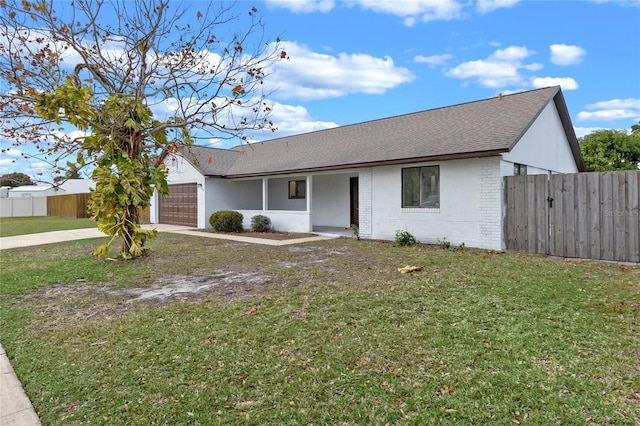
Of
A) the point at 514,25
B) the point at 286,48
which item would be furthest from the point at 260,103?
the point at 514,25

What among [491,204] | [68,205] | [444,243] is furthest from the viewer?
[68,205]

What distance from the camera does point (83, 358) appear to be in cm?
371

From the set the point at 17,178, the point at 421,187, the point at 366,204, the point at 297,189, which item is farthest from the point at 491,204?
the point at 17,178

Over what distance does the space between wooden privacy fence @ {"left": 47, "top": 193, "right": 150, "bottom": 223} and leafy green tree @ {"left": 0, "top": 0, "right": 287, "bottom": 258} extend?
2153 centimetres

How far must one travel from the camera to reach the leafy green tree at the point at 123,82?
7434mm

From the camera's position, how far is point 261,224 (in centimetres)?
1642

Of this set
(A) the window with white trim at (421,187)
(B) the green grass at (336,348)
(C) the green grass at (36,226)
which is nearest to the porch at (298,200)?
(A) the window with white trim at (421,187)

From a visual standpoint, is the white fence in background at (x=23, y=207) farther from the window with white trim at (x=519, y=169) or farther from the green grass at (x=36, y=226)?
the window with white trim at (x=519, y=169)

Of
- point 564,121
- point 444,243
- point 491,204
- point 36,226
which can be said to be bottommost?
point 444,243

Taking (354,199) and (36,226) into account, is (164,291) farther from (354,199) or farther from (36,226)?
(36,226)

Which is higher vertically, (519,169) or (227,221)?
(519,169)

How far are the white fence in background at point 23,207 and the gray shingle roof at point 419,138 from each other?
24.7 metres

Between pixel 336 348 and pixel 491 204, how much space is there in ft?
26.1

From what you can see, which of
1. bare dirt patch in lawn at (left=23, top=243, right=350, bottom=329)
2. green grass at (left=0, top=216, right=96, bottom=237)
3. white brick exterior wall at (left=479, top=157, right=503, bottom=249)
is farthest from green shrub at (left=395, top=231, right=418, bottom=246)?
green grass at (left=0, top=216, right=96, bottom=237)
